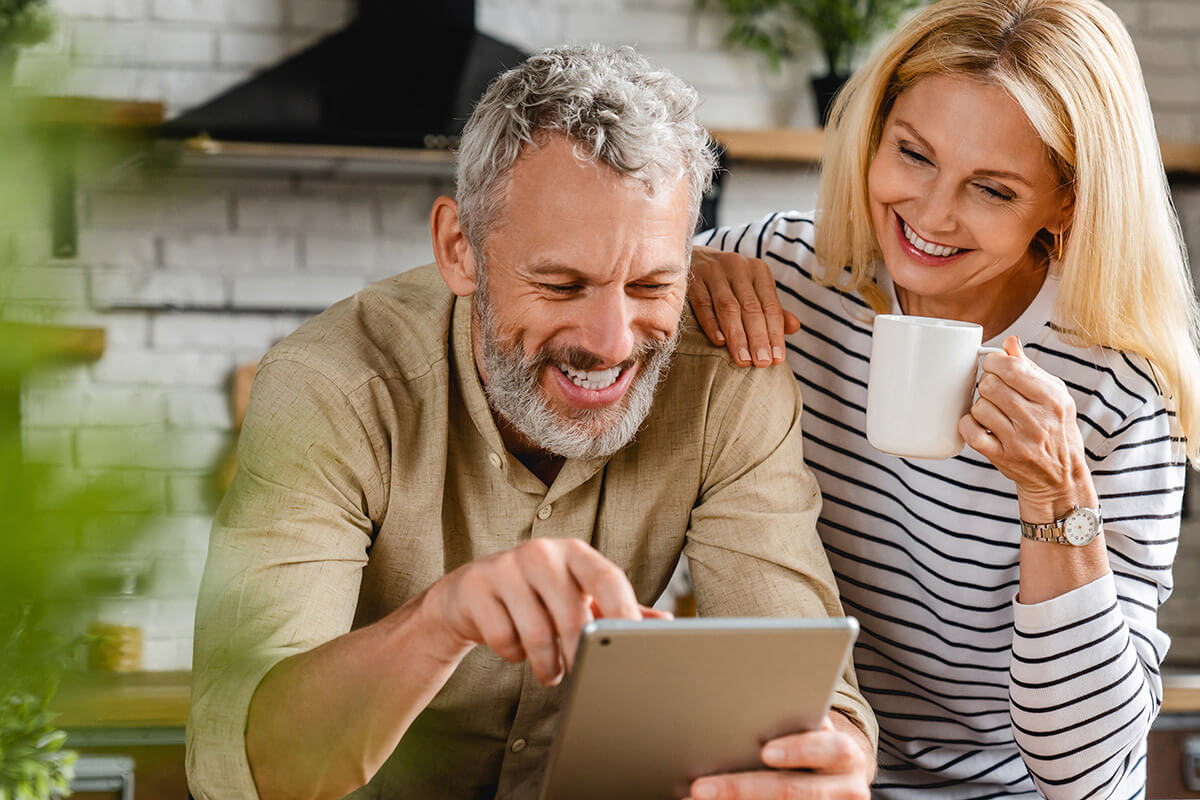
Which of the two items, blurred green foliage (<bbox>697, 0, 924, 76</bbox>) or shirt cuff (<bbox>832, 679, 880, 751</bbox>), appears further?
blurred green foliage (<bbox>697, 0, 924, 76</bbox>)

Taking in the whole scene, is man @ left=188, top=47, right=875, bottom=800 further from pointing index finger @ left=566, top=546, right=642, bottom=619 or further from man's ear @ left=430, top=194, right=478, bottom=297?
pointing index finger @ left=566, top=546, right=642, bottom=619

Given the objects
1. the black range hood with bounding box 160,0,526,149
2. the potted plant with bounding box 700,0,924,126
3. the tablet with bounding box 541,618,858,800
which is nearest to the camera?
the tablet with bounding box 541,618,858,800

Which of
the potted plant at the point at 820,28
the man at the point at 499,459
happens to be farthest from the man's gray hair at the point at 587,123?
the potted plant at the point at 820,28

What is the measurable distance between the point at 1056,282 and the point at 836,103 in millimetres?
339

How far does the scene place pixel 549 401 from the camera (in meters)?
1.10

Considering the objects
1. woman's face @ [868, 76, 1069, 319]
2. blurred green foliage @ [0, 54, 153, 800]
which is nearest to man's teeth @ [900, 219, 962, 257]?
woman's face @ [868, 76, 1069, 319]

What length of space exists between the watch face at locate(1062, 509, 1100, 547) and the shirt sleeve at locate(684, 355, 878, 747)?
0.23m

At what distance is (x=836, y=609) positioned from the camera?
115 cm

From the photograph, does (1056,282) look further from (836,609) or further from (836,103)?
(836,609)

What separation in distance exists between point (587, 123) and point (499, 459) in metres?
0.35

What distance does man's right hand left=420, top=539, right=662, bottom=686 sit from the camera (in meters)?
0.76

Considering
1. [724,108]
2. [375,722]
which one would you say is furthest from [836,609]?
[724,108]

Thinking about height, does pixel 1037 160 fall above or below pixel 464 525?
above

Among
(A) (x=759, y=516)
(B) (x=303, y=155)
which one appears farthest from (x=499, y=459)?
(B) (x=303, y=155)
